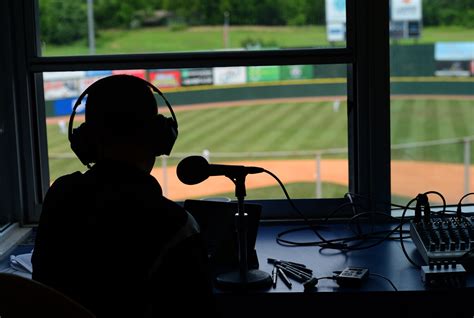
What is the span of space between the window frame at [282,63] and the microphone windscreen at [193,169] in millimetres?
712

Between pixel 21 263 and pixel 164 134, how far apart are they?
78 cm

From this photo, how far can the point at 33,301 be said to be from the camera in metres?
1.22

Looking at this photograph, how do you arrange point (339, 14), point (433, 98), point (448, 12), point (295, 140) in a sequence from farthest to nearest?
point (295, 140)
point (433, 98)
point (448, 12)
point (339, 14)

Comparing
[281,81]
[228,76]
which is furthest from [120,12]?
[281,81]

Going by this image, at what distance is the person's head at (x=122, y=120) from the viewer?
1.40 meters

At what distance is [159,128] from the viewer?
4.87 ft

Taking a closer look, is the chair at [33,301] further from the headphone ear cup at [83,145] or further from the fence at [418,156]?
the fence at [418,156]

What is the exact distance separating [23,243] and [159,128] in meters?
1.05

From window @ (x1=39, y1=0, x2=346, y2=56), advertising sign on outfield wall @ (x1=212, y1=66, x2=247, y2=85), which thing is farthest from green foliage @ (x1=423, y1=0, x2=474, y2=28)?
window @ (x1=39, y1=0, x2=346, y2=56)

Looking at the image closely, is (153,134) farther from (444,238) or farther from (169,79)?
(169,79)

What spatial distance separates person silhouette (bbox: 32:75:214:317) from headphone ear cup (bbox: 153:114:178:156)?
0.03m

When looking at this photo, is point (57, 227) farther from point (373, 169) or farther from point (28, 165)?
point (373, 169)

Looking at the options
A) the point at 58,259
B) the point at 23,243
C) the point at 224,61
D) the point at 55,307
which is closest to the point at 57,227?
the point at 58,259

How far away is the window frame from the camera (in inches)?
93.4
